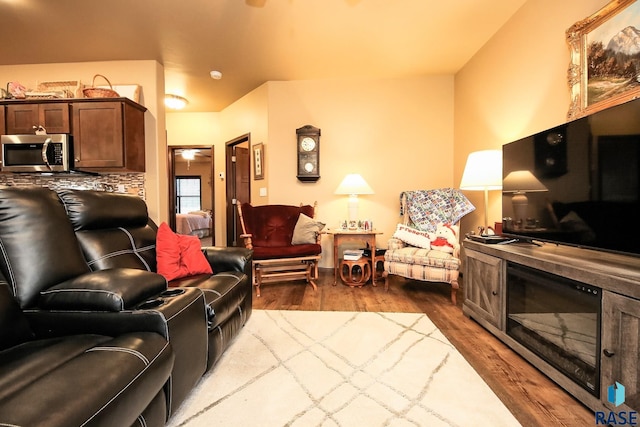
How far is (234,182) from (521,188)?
4282 millimetres

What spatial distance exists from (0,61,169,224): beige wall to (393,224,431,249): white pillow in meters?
2.99

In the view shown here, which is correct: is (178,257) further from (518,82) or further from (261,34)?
(518,82)

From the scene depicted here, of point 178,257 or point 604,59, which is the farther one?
point 178,257

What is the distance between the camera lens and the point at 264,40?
3100mm

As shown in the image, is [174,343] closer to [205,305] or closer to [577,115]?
[205,305]

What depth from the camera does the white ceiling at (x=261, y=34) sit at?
2.58 m

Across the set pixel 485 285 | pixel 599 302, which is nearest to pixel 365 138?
pixel 485 285

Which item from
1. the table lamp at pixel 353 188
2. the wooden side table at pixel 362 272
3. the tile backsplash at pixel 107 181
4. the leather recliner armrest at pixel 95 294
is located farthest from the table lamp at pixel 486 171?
the tile backsplash at pixel 107 181

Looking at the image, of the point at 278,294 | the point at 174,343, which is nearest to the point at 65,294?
the point at 174,343

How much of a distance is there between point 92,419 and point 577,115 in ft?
9.54

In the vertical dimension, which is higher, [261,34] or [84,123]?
[261,34]

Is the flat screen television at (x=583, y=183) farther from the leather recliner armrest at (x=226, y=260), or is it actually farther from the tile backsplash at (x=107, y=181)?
the tile backsplash at (x=107, y=181)

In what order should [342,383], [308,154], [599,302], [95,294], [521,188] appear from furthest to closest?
1. [308,154]
2. [521,188]
3. [342,383]
4. [599,302]
5. [95,294]

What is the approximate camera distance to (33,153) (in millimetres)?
3049
